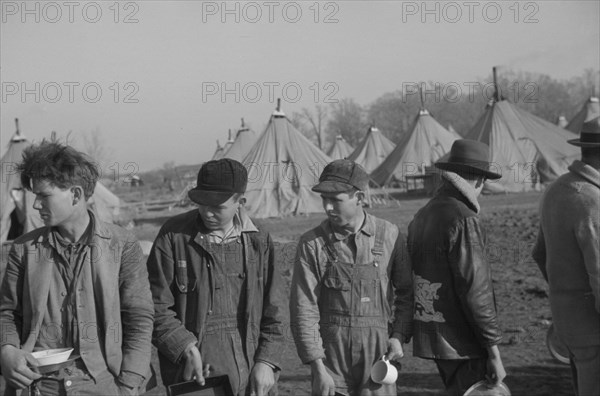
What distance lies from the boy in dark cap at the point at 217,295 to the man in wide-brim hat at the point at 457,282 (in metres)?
0.78

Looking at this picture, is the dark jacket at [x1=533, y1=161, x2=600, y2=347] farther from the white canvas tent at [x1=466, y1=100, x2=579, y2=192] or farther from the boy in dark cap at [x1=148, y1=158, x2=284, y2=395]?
the white canvas tent at [x1=466, y1=100, x2=579, y2=192]

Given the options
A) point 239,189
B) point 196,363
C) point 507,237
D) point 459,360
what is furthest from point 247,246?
point 507,237

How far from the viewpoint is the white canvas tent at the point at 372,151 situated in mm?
35406

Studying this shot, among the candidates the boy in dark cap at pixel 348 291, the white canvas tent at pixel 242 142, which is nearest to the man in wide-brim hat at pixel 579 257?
the boy in dark cap at pixel 348 291

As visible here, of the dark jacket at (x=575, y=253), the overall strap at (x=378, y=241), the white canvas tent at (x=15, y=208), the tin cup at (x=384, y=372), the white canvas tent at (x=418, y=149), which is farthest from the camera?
the white canvas tent at (x=418, y=149)

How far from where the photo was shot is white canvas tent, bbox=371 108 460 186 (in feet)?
94.4

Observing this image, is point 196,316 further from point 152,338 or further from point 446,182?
point 446,182

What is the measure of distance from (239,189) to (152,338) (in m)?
0.83

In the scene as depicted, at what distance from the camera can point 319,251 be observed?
351 cm

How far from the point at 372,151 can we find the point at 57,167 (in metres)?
33.3

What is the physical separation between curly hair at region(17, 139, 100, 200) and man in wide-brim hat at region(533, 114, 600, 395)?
6.98 ft

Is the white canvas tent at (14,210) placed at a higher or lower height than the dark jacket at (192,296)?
lower

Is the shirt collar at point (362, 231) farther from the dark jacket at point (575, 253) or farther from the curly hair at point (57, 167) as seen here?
the curly hair at point (57, 167)

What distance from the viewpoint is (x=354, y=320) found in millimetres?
3428
